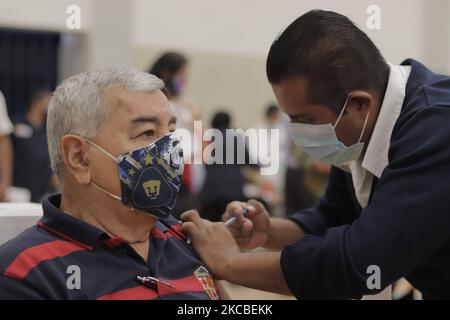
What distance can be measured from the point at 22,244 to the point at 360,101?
3.28 feet

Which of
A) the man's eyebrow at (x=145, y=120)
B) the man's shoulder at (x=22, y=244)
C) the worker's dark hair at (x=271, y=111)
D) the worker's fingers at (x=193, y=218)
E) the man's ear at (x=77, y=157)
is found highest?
the man's eyebrow at (x=145, y=120)

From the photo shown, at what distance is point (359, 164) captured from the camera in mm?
2211

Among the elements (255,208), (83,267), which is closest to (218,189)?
(255,208)

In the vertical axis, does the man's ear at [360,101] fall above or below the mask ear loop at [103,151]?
above

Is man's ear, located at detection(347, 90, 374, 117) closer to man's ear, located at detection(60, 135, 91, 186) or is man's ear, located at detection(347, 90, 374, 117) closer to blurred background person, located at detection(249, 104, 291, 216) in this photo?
man's ear, located at detection(60, 135, 91, 186)

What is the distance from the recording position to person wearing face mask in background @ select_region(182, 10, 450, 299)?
5.95 ft

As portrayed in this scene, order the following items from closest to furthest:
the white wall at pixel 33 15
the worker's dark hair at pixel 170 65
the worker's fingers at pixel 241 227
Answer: the worker's fingers at pixel 241 227
the worker's dark hair at pixel 170 65
the white wall at pixel 33 15

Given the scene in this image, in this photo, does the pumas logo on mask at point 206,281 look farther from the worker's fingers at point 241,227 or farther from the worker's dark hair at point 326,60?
the worker's dark hair at point 326,60

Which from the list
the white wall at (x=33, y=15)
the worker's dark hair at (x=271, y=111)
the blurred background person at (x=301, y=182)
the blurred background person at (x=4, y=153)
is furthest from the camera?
the worker's dark hair at (x=271, y=111)

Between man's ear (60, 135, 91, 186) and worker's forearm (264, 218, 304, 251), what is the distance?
2.38 feet

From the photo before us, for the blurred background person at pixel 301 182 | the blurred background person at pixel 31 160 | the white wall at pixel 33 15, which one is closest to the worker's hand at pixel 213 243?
the blurred background person at pixel 301 182

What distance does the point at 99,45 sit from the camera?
611 centimetres

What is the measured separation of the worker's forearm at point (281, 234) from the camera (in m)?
2.43

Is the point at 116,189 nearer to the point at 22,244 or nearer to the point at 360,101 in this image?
the point at 22,244
